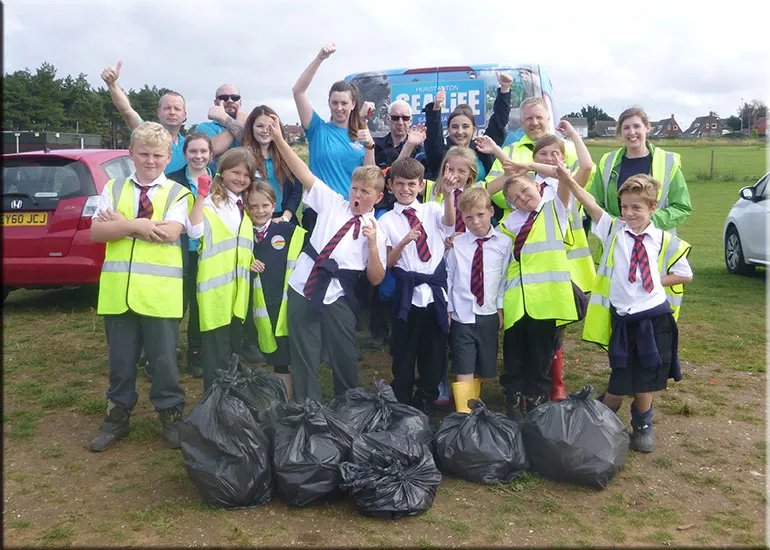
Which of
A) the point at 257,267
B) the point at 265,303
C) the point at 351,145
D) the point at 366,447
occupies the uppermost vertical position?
the point at 351,145

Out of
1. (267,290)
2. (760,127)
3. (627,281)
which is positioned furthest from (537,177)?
(760,127)

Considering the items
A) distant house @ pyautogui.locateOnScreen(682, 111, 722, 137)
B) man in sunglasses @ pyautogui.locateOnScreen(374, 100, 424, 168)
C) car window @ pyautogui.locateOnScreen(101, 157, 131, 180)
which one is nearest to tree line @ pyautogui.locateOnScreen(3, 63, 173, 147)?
car window @ pyautogui.locateOnScreen(101, 157, 131, 180)

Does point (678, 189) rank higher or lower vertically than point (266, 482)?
higher

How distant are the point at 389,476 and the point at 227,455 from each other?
30.9 inches

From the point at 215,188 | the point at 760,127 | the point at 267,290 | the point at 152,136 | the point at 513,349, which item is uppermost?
the point at 760,127

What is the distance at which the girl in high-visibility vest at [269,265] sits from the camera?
4.32m

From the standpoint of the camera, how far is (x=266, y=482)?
330cm

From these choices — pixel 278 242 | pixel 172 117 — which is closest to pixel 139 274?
pixel 278 242

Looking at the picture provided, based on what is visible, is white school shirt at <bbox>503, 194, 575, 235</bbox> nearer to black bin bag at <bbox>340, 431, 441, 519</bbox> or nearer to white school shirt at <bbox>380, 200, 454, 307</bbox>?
white school shirt at <bbox>380, 200, 454, 307</bbox>

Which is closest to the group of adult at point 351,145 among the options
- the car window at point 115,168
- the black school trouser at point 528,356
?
the black school trouser at point 528,356

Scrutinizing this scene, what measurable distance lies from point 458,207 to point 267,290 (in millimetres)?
1332

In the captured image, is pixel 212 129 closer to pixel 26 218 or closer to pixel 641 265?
pixel 26 218

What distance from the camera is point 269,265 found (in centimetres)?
434

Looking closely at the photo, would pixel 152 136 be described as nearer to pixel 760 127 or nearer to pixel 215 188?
pixel 215 188
